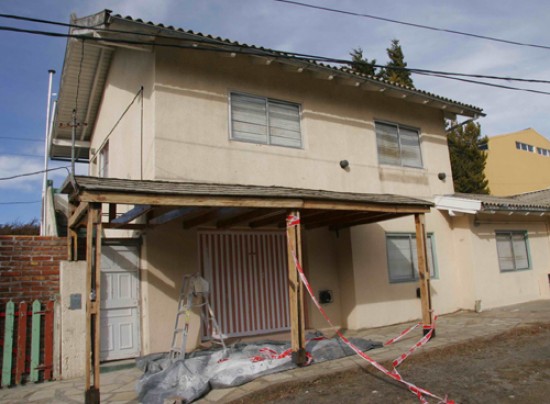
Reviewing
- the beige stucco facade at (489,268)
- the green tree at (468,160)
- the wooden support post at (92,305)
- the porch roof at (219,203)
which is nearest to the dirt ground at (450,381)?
the wooden support post at (92,305)

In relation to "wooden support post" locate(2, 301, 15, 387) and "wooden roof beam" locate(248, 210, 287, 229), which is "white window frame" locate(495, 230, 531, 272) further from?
"wooden support post" locate(2, 301, 15, 387)

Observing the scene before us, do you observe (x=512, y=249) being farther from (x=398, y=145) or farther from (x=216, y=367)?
(x=216, y=367)

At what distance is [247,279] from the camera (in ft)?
30.2

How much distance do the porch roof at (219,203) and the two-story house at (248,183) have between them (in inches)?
1.1

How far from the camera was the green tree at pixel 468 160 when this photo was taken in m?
22.5

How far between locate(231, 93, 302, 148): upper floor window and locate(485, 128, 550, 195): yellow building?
65.5 ft

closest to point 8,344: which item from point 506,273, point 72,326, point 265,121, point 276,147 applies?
point 72,326

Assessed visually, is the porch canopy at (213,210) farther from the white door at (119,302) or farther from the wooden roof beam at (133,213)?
the white door at (119,302)

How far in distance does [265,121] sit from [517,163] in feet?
75.9

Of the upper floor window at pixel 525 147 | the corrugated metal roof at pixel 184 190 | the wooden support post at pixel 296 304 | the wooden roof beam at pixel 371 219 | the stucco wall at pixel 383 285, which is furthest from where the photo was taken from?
the upper floor window at pixel 525 147

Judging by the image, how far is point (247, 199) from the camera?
650cm

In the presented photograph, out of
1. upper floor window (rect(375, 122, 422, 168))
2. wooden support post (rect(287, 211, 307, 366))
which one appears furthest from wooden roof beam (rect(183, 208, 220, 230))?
upper floor window (rect(375, 122, 422, 168))

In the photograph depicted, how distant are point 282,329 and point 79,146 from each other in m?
8.83

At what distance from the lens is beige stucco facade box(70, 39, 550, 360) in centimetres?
816
